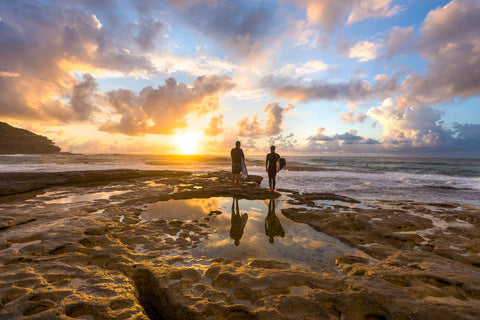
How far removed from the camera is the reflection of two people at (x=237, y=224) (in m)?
5.15

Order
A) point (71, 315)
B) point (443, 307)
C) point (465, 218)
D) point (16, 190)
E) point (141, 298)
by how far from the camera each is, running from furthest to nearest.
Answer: point (16, 190)
point (465, 218)
point (141, 298)
point (443, 307)
point (71, 315)

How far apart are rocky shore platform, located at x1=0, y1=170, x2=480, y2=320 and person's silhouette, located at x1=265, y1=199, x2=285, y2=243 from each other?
1051 millimetres

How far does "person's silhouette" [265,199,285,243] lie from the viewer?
17.2 feet

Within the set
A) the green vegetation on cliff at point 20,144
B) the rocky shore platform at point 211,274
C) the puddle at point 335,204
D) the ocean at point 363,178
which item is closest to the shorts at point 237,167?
the ocean at point 363,178

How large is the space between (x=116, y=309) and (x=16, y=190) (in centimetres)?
1295

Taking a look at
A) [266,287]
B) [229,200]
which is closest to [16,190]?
[229,200]

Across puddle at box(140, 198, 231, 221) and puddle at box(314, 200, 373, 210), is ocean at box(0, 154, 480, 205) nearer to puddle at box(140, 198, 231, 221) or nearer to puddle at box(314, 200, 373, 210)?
puddle at box(314, 200, 373, 210)

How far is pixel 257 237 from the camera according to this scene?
200 inches

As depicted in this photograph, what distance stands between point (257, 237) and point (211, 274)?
1963 mm

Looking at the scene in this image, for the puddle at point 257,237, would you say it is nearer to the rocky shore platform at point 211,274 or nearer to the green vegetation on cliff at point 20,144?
the rocky shore platform at point 211,274

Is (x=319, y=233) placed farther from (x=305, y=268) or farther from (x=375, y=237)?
(x=305, y=268)

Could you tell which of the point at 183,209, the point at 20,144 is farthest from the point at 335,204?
the point at 20,144

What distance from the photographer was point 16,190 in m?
10.5

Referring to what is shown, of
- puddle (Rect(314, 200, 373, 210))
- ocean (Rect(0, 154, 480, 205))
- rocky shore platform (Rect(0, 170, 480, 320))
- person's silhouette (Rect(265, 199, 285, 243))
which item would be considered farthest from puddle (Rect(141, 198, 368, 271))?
ocean (Rect(0, 154, 480, 205))
